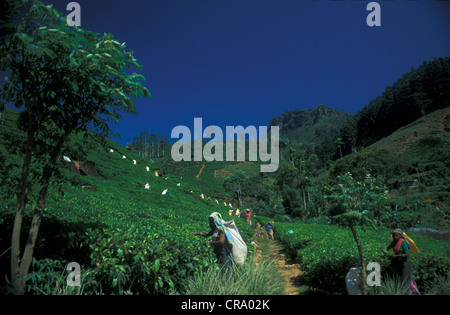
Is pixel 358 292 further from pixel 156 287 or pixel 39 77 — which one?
pixel 39 77

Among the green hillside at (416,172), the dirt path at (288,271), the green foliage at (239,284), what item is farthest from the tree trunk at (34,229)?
the green hillside at (416,172)

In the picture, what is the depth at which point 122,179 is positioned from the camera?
2367 cm

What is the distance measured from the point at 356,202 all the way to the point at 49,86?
7.25 metres

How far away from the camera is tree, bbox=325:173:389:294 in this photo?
5980 millimetres

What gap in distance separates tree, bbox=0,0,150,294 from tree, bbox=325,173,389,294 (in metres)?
5.51

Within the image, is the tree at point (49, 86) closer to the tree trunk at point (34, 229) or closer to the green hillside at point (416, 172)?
the tree trunk at point (34, 229)

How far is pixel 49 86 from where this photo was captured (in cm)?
405

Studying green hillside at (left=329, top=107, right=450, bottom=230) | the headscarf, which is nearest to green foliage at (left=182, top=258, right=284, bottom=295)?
the headscarf

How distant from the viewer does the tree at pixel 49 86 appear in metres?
3.65

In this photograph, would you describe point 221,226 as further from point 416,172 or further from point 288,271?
point 416,172

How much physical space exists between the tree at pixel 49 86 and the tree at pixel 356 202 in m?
5.51

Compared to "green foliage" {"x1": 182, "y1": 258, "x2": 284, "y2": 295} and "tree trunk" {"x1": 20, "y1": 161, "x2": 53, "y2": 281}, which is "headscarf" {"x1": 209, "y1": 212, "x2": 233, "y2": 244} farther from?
"tree trunk" {"x1": 20, "y1": 161, "x2": 53, "y2": 281}

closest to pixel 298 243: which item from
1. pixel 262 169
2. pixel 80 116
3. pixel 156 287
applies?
pixel 156 287

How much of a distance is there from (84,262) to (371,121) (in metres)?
128
